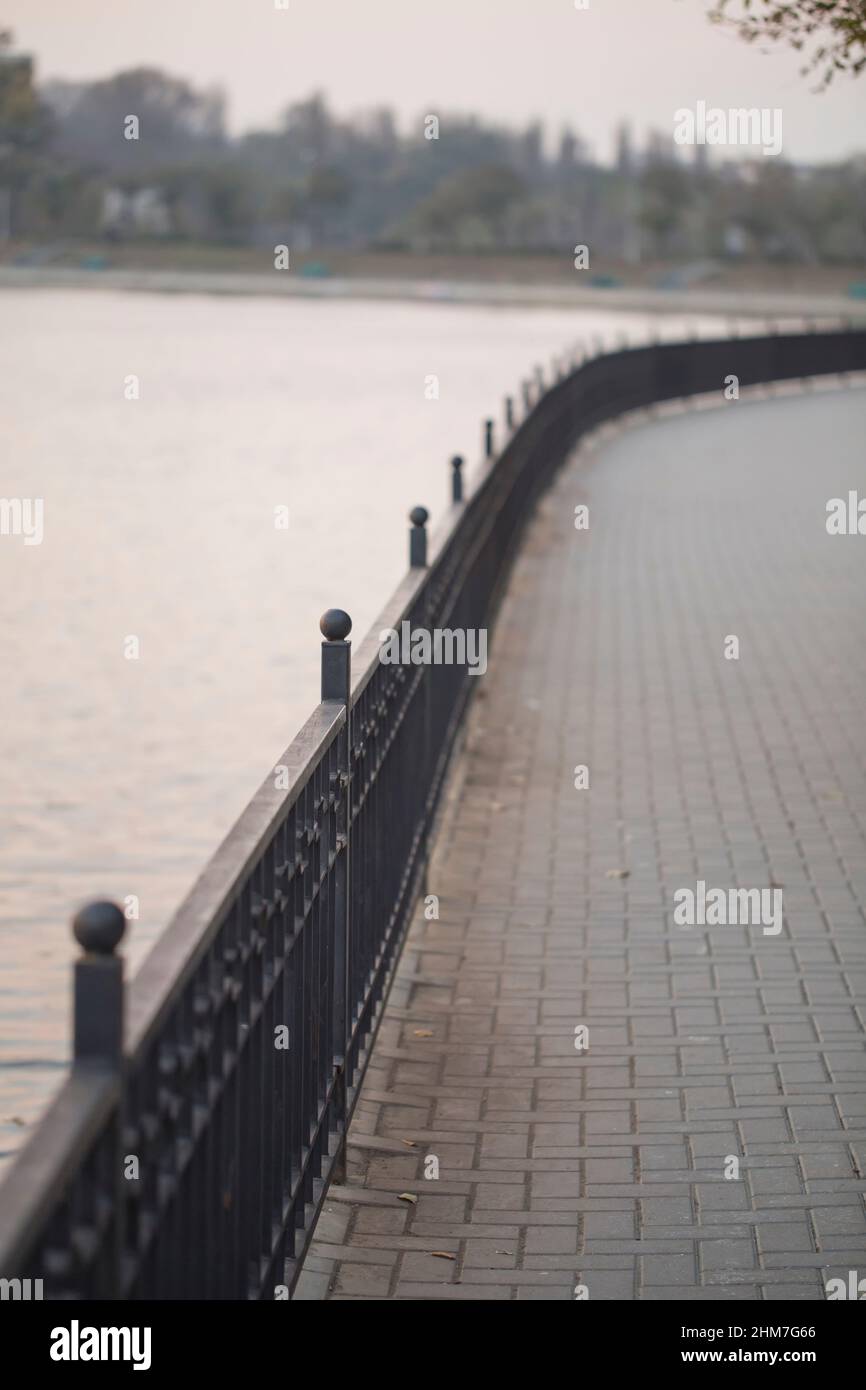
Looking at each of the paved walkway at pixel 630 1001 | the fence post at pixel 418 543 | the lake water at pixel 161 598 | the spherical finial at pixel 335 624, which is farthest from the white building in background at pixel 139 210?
the spherical finial at pixel 335 624

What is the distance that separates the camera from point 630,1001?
22.2 ft

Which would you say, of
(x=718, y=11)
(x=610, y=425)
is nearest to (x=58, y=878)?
(x=718, y=11)

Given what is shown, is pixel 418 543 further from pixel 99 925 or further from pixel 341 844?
pixel 99 925

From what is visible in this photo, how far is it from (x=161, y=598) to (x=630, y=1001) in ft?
42.4

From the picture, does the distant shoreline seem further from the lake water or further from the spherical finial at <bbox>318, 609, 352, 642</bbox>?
the spherical finial at <bbox>318, 609, 352, 642</bbox>

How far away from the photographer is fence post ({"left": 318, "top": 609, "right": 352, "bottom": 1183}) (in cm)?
516

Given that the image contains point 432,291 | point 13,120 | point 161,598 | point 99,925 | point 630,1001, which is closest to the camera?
point 99,925

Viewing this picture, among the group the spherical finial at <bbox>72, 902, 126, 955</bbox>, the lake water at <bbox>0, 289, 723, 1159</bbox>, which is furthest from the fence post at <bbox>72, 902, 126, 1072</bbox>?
the lake water at <bbox>0, 289, 723, 1159</bbox>

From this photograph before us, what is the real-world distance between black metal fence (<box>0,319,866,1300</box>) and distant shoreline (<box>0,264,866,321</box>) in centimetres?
10352

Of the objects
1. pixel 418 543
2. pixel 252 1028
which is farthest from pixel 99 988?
pixel 418 543

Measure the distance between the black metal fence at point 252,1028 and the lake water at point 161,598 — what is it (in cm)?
175

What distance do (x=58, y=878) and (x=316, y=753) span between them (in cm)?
546

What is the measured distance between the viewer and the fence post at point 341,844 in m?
5.16
